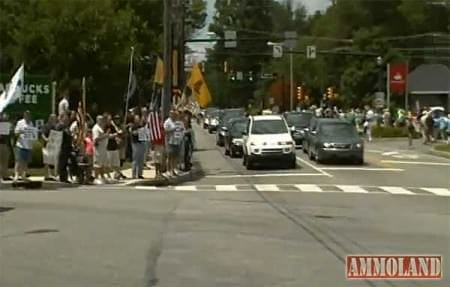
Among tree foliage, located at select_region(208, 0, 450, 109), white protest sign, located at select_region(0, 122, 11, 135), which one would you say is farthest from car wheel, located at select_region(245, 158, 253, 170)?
tree foliage, located at select_region(208, 0, 450, 109)

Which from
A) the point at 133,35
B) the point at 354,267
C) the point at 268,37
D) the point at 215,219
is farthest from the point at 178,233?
the point at 268,37

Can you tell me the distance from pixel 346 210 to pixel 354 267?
870cm

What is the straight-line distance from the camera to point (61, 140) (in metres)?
27.8

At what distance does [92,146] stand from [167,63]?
8.12 meters

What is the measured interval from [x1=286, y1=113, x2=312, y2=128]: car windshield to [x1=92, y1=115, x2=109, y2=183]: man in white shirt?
947 inches

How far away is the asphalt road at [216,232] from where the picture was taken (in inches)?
488

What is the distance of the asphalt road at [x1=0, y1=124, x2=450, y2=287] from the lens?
12.4 m

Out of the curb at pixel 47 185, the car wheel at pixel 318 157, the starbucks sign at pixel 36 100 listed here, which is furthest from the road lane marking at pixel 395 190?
the starbucks sign at pixel 36 100

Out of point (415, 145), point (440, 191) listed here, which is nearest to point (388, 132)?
point (415, 145)

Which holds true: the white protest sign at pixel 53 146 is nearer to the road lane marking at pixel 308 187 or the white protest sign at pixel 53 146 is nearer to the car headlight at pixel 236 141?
the road lane marking at pixel 308 187

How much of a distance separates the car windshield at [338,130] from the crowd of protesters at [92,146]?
343 inches

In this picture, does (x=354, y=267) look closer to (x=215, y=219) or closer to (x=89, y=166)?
(x=215, y=219)
